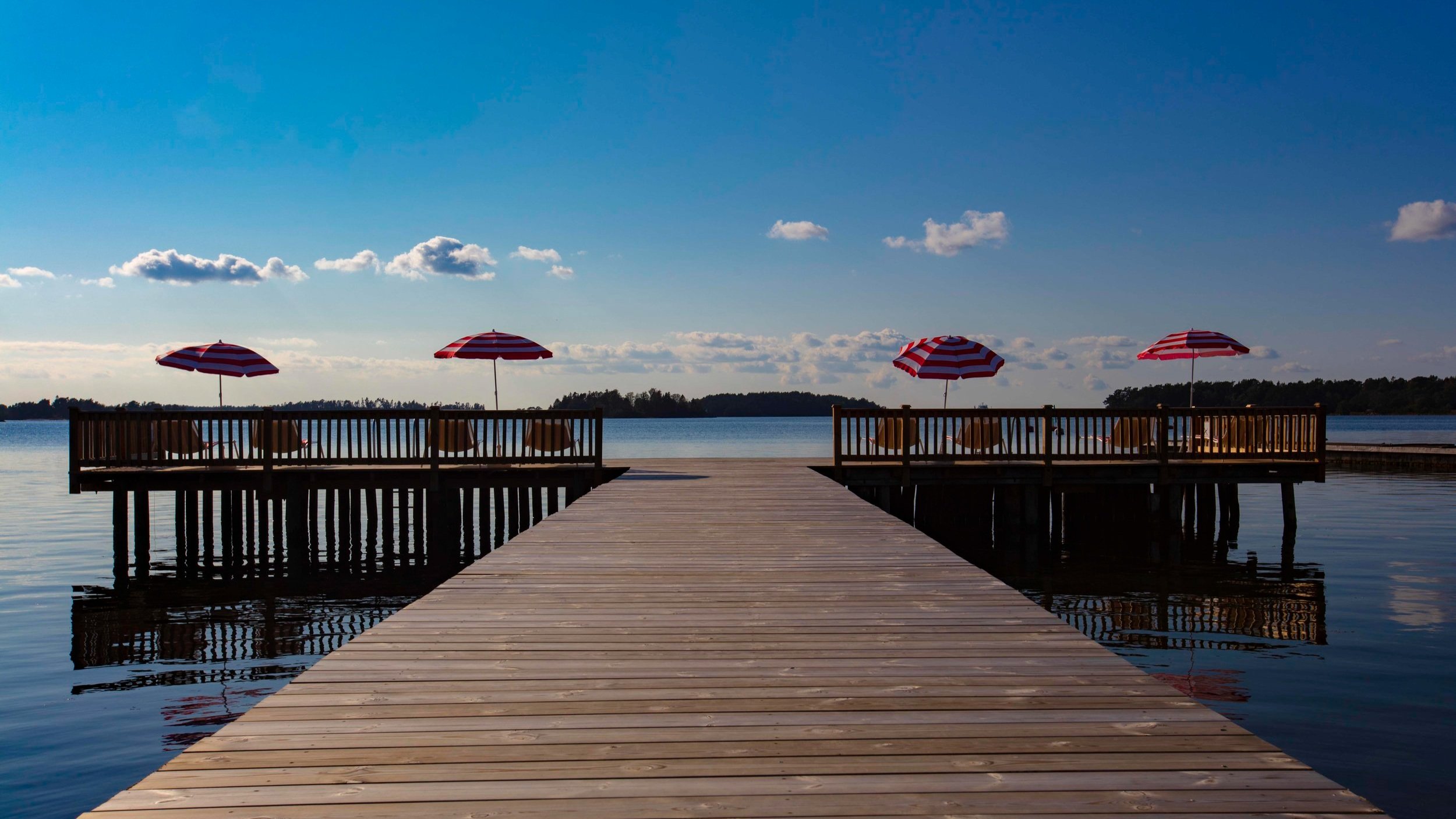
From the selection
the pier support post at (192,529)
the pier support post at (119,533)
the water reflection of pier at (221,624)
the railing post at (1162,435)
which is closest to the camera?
the water reflection of pier at (221,624)

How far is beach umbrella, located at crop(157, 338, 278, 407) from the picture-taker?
1858cm

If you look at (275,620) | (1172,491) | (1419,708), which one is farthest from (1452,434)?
(275,620)

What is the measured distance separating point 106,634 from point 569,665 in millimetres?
10279

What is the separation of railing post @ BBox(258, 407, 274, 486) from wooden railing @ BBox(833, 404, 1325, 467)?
10022mm

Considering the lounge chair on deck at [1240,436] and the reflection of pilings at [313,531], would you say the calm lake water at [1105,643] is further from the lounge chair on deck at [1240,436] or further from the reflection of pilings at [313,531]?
the lounge chair on deck at [1240,436]

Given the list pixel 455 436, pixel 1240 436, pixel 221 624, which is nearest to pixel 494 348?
pixel 455 436

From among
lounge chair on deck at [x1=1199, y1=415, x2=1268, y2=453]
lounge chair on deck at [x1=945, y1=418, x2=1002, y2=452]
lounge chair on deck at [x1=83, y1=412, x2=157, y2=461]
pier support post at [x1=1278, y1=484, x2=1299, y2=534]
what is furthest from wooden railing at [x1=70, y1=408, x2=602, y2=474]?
pier support post at [x1=1278, y1=484, x2=1299, y2=534]

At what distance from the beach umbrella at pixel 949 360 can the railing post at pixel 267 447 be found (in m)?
11.7

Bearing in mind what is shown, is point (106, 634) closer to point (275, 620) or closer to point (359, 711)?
point (275, 620)

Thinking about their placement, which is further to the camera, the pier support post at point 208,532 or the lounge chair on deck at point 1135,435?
Answer: the pier support post at point 208,532

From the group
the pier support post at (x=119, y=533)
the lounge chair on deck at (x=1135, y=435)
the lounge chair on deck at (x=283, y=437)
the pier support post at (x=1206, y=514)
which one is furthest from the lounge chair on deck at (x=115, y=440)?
the pier support post at (x=1206, y=514)

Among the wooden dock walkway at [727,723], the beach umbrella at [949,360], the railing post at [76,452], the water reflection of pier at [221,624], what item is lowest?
the water reflection of pier at [221,624]

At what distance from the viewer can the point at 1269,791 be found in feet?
10.4

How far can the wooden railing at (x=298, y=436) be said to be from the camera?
1630cm
